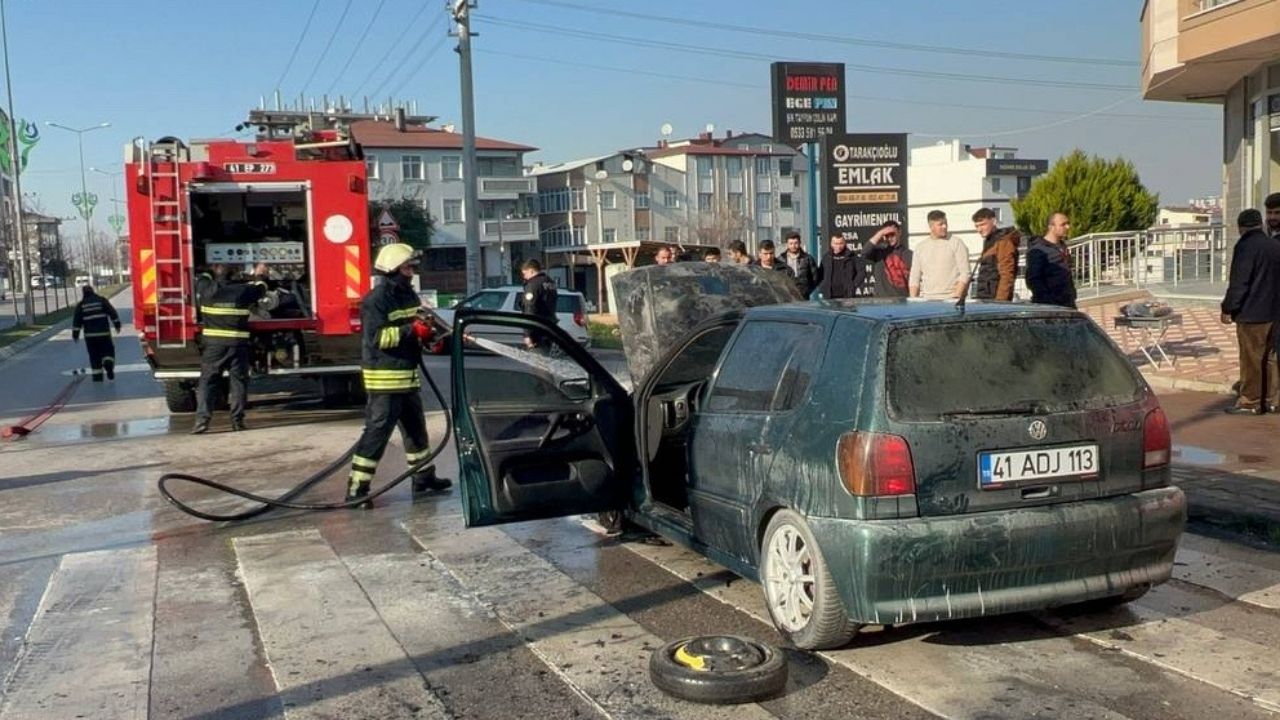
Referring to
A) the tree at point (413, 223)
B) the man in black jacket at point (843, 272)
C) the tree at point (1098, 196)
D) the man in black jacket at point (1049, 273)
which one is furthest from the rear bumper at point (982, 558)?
the tree at point (413, 223)

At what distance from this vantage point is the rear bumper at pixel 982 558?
4.43 meters

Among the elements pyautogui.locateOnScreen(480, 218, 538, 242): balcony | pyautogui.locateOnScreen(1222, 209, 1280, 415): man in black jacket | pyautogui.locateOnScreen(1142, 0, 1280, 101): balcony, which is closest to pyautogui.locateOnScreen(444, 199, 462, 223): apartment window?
pyautogui.locateOnScreen(480, 218, 538, 242): balcony

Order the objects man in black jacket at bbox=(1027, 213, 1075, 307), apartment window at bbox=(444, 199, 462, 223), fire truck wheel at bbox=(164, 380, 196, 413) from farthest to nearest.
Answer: apartment window at bbox=(444, 199, 462, 223) < fire truck wheel at bbox=(164, 380, 196, 413) < man in black jacket at bbox=(1027, 213, 1075, 307)

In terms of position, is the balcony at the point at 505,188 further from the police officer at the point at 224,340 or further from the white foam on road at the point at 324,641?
the white foam on road at the point at 324,641

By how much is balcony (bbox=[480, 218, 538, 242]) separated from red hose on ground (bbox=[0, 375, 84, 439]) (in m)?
55.5

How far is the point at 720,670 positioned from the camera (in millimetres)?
4402

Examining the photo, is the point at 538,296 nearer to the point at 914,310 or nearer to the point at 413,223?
the point at 914,310

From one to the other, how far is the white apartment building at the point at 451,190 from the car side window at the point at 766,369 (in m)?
63.4

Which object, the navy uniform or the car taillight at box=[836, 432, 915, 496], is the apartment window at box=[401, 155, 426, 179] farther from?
the car taillight at box=[836, 432, 915, 496]

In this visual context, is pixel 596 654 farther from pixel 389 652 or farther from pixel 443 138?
pixel 443 138

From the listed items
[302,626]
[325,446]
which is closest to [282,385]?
[325,446]

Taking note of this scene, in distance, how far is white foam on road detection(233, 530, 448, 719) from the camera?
14.6 feet

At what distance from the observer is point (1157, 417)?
491 cm

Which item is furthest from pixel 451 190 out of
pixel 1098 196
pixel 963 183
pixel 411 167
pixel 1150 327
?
pixel 1150 327
